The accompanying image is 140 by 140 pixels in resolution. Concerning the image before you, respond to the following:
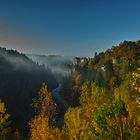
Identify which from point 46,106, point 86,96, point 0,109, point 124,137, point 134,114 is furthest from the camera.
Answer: point 46,106

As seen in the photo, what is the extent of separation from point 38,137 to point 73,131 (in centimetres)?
798

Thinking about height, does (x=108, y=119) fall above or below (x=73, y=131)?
above

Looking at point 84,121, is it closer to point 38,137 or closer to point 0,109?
point 38,137

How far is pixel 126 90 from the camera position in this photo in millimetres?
97875

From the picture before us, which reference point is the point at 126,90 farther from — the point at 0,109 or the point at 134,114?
the point at 0,109

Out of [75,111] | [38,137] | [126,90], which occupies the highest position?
[126,90]

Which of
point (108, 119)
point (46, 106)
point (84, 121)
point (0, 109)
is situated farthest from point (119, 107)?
point (46, 106)

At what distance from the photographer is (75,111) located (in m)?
92.4

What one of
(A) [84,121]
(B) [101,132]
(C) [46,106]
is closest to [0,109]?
(B) [101,132]

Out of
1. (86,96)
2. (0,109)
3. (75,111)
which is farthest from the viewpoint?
(86,96)

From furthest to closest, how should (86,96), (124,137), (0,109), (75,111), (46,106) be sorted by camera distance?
(46,106) < (86,96) < (75,111) < (0,109) < (124,137)

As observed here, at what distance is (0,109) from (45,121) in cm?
2079

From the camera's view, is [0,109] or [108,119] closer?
[108,119]

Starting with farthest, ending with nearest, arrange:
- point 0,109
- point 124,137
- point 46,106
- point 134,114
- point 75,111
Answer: point 46,106 < point 75,111 < point 134,114 < point 0,109 < point 124,137
